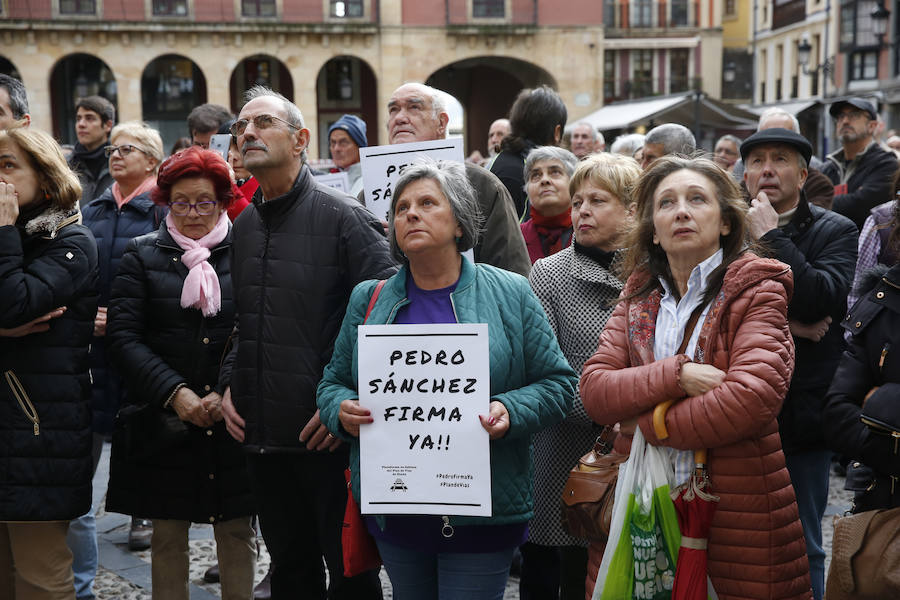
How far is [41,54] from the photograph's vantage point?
32438 millimetres

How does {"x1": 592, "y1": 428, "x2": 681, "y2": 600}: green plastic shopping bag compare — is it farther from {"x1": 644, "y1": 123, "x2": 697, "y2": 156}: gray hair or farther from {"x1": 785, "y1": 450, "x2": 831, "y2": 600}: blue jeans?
{"x1": 644, "y1": 123, "x2": 697, "y2": 156}: gray hair

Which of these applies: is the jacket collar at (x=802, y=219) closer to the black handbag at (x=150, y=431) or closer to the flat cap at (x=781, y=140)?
the flat cap at (x=781, y=140)

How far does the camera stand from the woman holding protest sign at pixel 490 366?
3014mm

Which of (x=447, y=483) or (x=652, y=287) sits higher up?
(x=652, y=287)

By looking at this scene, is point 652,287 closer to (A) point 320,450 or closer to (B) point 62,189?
(A) point 320,450

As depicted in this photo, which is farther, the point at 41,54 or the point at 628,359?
the point at 41,54

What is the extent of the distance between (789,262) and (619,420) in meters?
1.12

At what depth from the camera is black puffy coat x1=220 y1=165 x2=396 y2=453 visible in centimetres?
365

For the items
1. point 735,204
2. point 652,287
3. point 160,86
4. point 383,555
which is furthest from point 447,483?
point 160,86

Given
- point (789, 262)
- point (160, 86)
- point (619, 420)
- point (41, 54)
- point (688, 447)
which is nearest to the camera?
point (688, 447)

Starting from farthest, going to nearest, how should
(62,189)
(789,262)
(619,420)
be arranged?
(62,189) < (789,262) < (619,420)

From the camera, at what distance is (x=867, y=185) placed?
7234mm

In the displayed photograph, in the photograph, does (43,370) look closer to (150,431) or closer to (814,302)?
(150,431)

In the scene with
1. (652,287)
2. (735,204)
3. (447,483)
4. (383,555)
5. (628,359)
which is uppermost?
(735,204)
